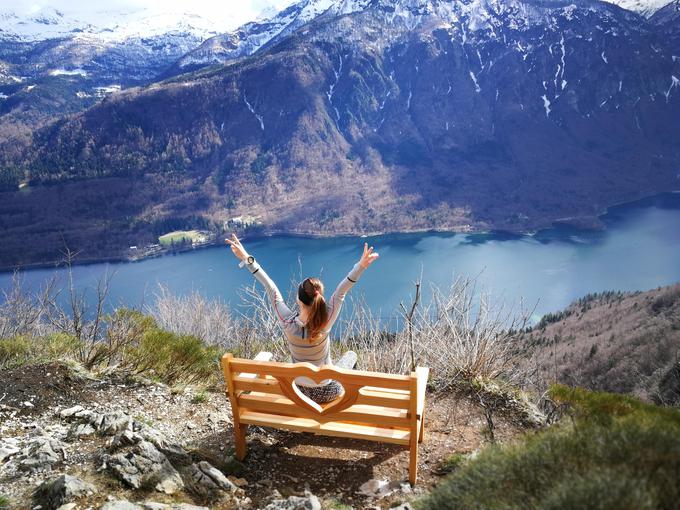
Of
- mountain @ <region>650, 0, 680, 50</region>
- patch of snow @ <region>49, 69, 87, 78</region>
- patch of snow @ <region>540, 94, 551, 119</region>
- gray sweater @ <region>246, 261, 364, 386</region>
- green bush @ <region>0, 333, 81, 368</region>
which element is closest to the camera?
gray sweater @ <region>246, 261, 364, 386</region>

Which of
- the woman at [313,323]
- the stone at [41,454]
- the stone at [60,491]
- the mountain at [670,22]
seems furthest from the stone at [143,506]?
the mountain at [670,22]

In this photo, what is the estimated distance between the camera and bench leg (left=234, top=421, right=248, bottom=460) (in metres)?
3.30

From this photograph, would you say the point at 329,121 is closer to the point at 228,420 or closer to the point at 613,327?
the point at 613,327

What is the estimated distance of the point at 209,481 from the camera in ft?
9.40

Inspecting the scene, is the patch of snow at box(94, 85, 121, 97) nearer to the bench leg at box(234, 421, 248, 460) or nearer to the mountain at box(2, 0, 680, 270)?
the mountain at box(2, 0, 680, 270)

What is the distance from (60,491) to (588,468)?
93.2 inches

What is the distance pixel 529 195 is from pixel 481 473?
354 feet

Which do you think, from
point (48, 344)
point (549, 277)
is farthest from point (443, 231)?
point (48, 344)

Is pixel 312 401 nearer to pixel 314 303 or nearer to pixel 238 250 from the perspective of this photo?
pixel 314 303

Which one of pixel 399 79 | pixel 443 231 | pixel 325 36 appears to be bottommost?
pixel 443 231

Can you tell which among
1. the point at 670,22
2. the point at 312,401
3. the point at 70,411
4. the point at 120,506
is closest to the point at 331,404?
the point at 312,401

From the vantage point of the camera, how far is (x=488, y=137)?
444 ft

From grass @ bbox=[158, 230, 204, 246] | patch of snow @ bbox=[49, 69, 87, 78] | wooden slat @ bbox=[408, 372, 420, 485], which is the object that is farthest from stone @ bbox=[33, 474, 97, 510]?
patch of snow @ bbox=[49, 69, 87, 78]

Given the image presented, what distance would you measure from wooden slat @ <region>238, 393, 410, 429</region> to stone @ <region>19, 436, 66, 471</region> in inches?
42.6
